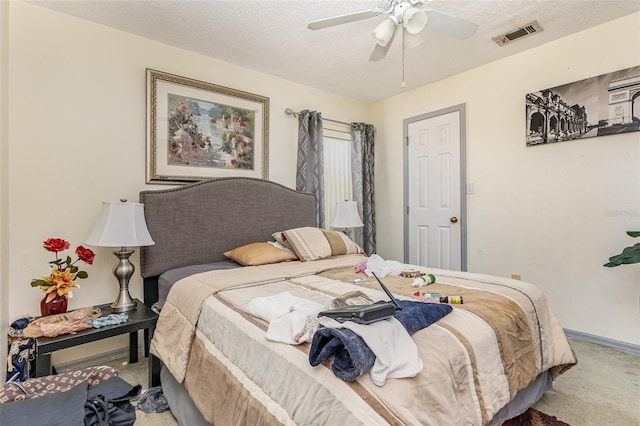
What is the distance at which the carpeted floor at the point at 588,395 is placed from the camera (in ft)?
5.52

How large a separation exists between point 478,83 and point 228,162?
2.75m

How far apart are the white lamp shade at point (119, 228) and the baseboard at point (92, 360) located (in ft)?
3.35

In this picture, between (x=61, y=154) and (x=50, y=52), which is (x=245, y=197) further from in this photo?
(x=50, y=52)

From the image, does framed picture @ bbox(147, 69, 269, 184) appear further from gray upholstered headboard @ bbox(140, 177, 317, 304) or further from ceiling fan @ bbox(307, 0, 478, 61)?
ceiling fan @ bbox(307, 0, 478, 61)

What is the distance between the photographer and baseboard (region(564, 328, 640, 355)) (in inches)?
96.6

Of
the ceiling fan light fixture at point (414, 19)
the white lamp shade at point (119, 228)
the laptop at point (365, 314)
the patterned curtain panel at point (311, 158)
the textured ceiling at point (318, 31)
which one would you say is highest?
the textured ceiling at point (318, 31)

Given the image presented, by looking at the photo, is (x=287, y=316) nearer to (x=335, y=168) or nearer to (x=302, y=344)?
(x=302, y=344)

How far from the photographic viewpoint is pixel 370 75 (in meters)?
3.48

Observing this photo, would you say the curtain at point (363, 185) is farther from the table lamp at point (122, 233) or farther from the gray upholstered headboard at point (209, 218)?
the table lamp at point (122, 233)

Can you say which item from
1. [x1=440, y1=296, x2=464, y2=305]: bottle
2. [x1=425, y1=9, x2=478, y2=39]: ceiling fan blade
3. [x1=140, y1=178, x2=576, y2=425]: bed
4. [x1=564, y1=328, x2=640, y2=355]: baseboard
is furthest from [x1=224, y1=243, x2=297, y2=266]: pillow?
[x1=564, y1=328, x2=640, y2=355]: baseboard

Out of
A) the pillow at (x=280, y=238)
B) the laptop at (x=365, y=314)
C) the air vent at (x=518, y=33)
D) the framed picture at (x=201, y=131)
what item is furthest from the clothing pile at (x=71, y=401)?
the air vent at (x=518, y=33)

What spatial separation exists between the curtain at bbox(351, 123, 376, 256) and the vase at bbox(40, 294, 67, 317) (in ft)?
9.84

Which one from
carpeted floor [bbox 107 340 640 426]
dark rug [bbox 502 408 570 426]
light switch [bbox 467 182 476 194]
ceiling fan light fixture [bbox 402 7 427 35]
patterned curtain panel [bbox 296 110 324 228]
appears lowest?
carpeted floor [bbox 107 340 640 426]

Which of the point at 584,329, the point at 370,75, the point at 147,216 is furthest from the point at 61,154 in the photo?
→ the point at 584,329
